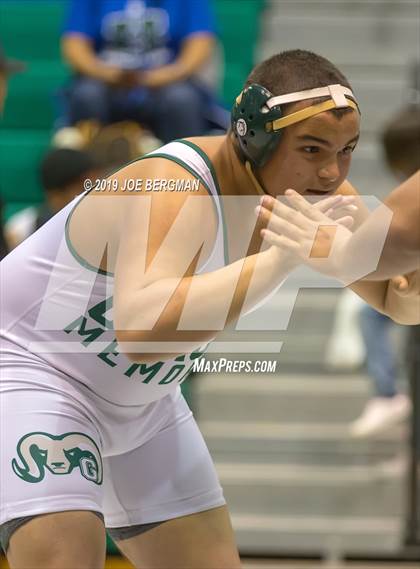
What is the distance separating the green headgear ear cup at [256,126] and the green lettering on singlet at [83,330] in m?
0.44

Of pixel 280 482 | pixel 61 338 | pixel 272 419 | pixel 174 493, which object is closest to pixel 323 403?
pixel 272 419

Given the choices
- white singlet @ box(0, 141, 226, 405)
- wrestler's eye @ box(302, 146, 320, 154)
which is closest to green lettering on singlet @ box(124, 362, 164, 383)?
white singlet @ box(0, 141, 226, 405)

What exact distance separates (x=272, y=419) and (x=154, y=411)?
208 centimetres

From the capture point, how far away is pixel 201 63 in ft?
18.0

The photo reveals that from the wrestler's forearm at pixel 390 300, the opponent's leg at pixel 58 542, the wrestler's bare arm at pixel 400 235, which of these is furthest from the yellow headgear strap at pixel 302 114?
the opponent's leg at pixel 58 542

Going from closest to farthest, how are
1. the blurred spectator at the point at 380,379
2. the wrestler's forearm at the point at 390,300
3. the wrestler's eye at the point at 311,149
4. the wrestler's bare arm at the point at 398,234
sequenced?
the wrestler's bare arm at the point at 398,234
the wrestler's eye at the point at 311,149
the wrestler's forearm at the point at 390,300
the blurred spectator at the point at 380,379

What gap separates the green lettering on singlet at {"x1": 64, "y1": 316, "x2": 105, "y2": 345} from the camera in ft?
7.68

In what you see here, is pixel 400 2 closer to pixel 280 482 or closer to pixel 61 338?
pixel 280 482

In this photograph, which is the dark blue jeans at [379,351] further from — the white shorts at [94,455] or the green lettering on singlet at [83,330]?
the green lettering on singlet at [83,330]

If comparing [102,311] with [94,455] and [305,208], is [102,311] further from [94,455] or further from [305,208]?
[305,208]

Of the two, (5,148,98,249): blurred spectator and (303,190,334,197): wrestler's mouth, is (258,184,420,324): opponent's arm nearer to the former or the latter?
(303,190,334,197): wrestler's mouth

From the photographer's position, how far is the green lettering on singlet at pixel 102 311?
231cm

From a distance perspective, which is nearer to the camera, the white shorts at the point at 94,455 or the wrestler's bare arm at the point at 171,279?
the wrestler's bare arm at the point at 171,279

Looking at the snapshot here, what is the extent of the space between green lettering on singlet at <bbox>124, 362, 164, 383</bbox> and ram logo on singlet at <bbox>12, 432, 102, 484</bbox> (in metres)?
0.18
